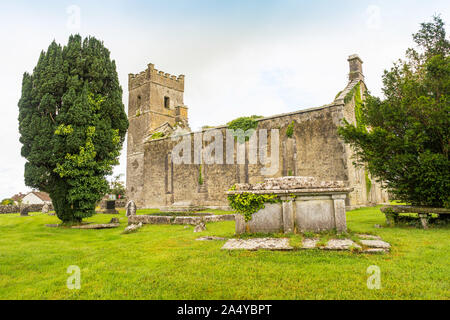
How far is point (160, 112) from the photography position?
37312 mm

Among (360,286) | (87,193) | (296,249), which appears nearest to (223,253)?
(296,249)

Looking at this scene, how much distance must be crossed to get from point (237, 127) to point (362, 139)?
13438 mm

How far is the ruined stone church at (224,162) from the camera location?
1800 centimetres

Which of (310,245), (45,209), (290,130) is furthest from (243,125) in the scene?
(45,209)

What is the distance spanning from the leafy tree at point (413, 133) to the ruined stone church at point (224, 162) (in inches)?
166

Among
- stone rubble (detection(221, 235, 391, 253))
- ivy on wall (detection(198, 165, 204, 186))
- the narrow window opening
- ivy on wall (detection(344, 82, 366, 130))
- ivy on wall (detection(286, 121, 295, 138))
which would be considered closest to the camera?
stone rubble (detection(221, 235, 391, 253))

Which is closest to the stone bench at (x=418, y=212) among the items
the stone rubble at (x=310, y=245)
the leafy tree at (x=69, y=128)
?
the stone rubble at (x=310, y=245)

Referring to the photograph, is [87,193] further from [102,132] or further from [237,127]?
[237,127]

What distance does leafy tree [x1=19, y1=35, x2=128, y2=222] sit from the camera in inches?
528

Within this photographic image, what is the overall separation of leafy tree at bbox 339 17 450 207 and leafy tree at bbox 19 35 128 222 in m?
11.5

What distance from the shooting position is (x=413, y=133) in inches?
355

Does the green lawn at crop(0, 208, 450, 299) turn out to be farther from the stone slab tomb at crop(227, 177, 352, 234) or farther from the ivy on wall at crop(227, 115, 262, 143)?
the ivy on wall at crop(227, 115, 262, 143)

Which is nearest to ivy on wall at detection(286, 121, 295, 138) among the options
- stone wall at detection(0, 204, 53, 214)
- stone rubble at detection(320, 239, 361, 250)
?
stone rubble at detection(320, 239, 361, 250)

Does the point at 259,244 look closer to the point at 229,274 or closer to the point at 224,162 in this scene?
the point at 229,274
